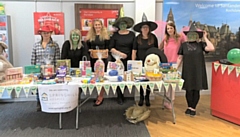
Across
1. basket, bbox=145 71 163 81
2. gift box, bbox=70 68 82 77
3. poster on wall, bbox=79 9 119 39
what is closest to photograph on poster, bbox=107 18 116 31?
poster on wall, bbox=79 9 119 39

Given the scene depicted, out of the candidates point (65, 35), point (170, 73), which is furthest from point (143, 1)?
point (170, 73)

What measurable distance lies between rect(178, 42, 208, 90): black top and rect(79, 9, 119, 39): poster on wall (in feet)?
4.65

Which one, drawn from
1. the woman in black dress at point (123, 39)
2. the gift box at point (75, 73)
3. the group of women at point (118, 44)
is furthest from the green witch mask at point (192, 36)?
the gift box at point (75, 73)

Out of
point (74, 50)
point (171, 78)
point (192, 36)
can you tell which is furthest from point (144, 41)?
point (74, 50)

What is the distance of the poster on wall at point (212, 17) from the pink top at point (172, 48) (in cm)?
76

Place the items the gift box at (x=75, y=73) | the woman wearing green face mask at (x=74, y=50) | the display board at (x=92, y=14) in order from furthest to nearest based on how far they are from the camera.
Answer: the display board at (x=92, y=14) < the woman wearing green face mask at (x=74, y=50) < the gift box at (x=75, y=73)

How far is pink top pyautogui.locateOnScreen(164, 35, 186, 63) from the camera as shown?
3881mm

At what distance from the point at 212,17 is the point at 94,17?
217 cm

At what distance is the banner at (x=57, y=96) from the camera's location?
289 cm

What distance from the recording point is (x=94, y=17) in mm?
4324

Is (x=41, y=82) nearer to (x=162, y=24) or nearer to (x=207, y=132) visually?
(x=207, y=132)

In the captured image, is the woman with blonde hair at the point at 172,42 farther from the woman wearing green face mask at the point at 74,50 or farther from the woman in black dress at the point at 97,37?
the woman wearing green face mask at the point at 74,50

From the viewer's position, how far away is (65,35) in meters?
4.39

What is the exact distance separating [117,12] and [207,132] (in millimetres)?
2439
